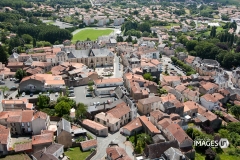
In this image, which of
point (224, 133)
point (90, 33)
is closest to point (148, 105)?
point (224, 133)

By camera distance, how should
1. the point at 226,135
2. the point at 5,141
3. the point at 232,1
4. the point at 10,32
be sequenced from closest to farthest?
the point at 5,141 → the point at 226,135 → the point at 10,32 → the point at 232,1

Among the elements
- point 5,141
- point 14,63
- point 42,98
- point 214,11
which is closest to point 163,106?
point 42,98

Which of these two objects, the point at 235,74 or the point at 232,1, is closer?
the point at 235,74

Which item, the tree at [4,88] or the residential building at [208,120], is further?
the tree at [4,88]

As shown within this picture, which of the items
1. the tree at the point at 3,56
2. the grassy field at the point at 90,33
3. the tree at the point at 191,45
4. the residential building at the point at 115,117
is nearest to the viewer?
the residential building at the point at 115,117

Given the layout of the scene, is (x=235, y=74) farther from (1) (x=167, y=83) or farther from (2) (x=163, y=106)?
(2) (x=163, y=106)

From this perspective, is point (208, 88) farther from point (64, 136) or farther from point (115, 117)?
point (64, 136)
